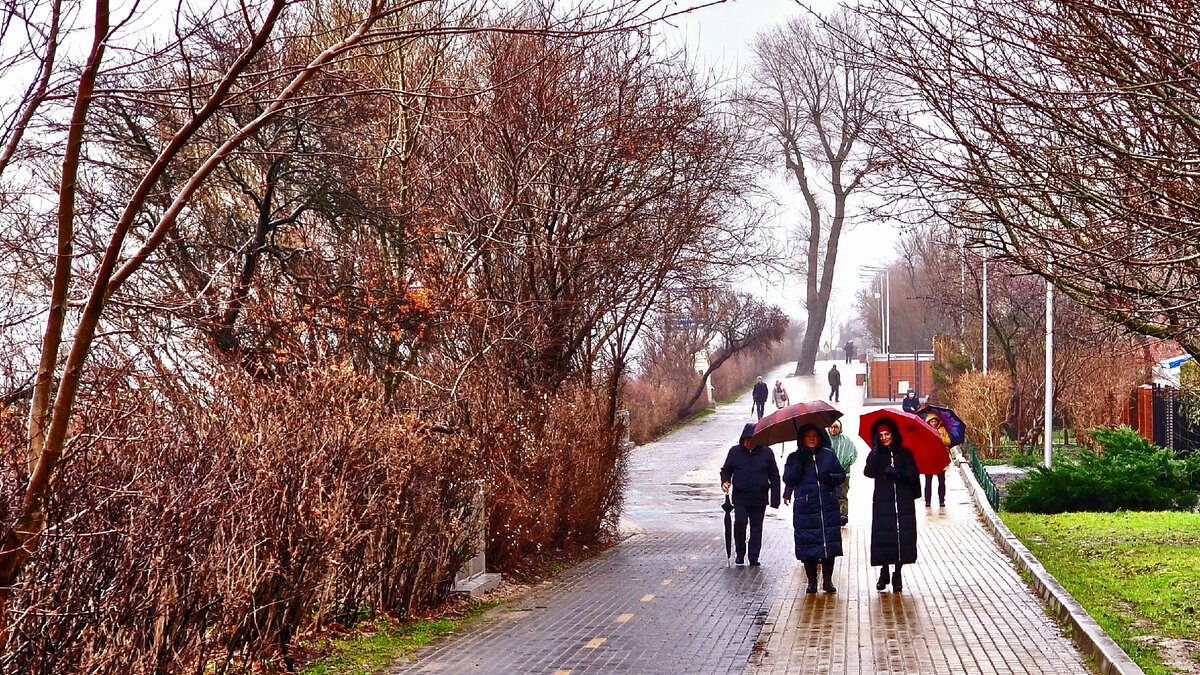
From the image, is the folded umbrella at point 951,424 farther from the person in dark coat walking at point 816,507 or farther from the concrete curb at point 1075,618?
the person in dark coat walking at point 816,507

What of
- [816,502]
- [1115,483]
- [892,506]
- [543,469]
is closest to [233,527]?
[816,502]

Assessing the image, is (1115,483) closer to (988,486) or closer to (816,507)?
(988,486)

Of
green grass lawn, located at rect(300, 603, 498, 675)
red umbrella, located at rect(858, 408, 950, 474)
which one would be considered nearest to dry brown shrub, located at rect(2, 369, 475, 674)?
green grass lawn, located at rect(300, 603, 498, 675)

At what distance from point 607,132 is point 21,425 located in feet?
41.8

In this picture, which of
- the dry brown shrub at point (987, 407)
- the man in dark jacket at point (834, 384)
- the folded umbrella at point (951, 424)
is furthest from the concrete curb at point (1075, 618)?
the man in dark jacket at point (834, 384)

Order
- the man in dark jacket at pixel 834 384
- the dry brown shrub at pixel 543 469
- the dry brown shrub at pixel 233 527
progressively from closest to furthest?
the dry brown shrub at pixel 233 527 → the dry brown shrub at pixel 543 469 → the man in dark jacket at pixel 834 384

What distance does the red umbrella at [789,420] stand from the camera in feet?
50.4

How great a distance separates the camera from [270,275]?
1550 centimetres

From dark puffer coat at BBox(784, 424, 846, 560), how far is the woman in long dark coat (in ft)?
1.14

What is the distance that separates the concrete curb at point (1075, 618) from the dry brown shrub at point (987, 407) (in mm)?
21168

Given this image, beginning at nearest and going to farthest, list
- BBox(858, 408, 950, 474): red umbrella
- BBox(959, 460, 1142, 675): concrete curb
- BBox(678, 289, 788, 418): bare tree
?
BBox(959, 460, 1142, 675): concrete curb, BBox(858, 408, 950, 474): red umbrella, BBox(678, 289, 788, 418): bare tree

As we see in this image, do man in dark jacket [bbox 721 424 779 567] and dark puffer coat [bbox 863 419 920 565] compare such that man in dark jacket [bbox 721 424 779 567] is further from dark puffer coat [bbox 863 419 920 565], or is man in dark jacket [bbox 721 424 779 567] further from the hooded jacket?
dark puffer coat [bbox 863 419 920 565]

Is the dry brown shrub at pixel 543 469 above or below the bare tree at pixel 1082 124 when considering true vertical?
below

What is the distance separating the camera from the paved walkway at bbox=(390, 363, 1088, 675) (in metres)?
9.31
